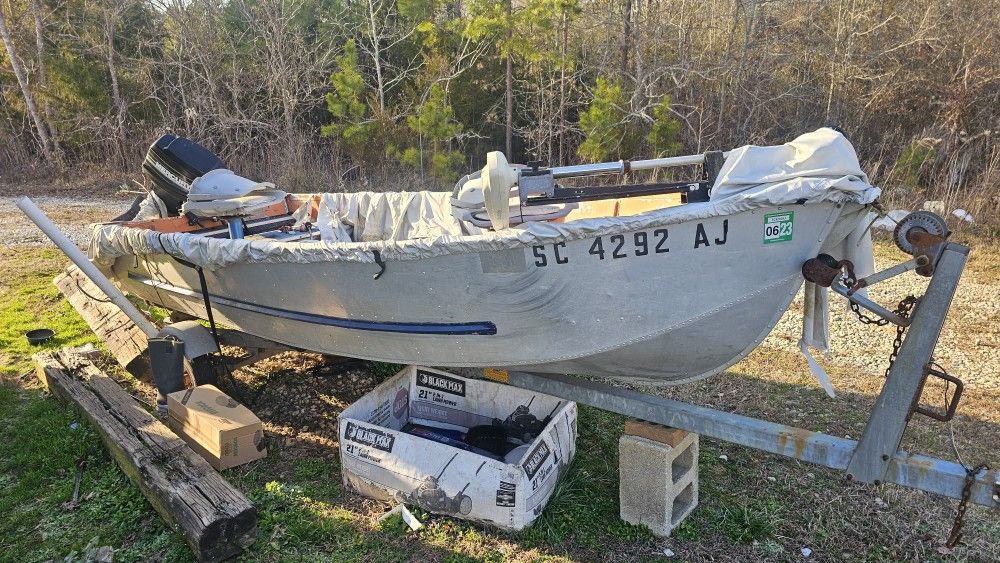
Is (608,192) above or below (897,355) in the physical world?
above

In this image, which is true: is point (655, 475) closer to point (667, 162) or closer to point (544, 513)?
point (544, 513)

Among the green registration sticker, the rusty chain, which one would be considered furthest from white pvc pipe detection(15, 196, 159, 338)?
the rusty chain

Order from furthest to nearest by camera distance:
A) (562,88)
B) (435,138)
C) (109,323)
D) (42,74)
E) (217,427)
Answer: (42,74)
(562,88)
(435,138)
(109,323)
(217,427)

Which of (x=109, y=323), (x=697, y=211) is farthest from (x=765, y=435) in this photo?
(x=109, y=323)

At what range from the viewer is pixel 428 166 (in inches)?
434

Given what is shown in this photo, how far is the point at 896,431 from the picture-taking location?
88.0 inches

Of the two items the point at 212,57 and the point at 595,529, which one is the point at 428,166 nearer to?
the point at 212,57

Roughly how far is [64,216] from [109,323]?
622 centimetres

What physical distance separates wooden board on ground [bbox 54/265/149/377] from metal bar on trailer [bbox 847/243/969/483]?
164 inches

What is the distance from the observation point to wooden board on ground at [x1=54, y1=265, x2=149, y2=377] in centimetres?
424

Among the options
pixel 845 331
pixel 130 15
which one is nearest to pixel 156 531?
pixel 845 331

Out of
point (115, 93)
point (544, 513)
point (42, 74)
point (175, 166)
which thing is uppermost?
point (42, 74)

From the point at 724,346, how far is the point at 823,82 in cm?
995

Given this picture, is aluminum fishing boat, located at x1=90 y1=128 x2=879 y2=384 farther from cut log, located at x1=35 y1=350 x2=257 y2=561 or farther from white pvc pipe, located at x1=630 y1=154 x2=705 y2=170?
cut log, located at x1=35 y1=350 x2=257 y2=561
